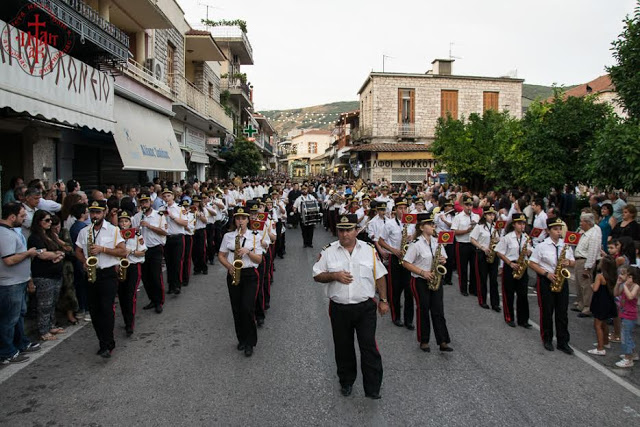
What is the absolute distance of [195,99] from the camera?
23.3m

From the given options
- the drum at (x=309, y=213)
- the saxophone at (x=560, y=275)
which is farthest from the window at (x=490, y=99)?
the saxophone at (x=560, y=275)

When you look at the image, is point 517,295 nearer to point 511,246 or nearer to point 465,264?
point 511,246

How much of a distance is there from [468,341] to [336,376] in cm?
230

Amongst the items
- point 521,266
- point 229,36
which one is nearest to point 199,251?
point 521,266

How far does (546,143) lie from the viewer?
14.3 m

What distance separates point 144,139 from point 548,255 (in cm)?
1289

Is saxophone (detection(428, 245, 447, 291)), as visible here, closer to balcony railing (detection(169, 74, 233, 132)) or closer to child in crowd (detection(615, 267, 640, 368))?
child in crowd (detection(615, 267, 640, 368))

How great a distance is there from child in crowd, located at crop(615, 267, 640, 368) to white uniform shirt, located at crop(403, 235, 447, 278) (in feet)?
7.23

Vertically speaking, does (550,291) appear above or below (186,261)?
above

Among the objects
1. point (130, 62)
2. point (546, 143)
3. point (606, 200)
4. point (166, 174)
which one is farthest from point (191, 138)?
point (606, 200)

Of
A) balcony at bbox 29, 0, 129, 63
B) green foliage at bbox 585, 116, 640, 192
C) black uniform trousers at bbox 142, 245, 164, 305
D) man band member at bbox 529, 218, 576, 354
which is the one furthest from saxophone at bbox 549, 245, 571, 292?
balcony at bbox 29, 0, 129, 63

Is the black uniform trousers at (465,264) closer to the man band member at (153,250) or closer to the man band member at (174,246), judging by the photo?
the man band member at (174,246)

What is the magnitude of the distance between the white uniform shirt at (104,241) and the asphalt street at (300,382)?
1161 mm

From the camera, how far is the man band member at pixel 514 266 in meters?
7.60
